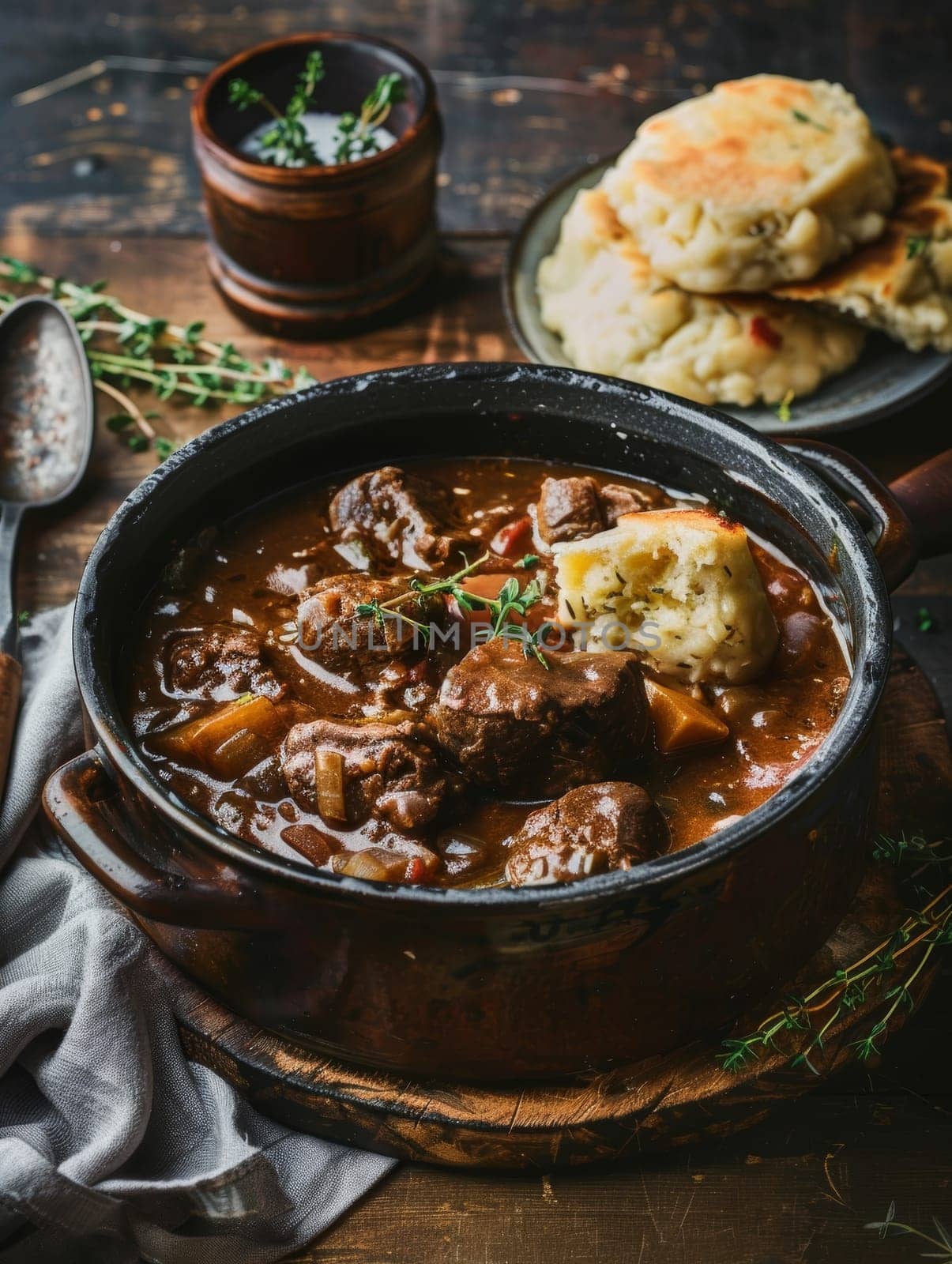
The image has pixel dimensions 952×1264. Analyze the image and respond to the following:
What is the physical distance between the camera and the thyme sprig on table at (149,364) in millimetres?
4715

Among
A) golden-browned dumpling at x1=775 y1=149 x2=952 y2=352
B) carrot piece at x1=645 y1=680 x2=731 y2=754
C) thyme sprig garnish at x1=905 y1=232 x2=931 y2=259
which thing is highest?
A: thyme sprig garnish at x1=905 y1=232 x2=931 y2=259

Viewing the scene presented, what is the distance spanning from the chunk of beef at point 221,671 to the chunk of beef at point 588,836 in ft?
2.28

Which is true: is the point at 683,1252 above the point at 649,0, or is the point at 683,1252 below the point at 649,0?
below

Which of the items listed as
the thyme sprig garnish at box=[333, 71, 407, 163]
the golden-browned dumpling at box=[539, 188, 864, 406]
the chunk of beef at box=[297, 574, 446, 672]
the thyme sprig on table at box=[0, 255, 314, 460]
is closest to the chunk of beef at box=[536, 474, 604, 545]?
the chunk of beef at box=[297, 574, 446, 672]

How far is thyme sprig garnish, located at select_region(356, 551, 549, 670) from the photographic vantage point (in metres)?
3.07

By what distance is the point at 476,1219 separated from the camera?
2902 mm

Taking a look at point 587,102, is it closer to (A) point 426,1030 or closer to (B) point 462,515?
(B) point 462,515

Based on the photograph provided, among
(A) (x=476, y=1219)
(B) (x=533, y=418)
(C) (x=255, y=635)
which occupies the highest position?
(B) (x=533, y=418)

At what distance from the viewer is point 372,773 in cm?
293

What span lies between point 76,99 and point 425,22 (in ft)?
5.04

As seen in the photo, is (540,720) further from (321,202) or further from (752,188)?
(321,202)

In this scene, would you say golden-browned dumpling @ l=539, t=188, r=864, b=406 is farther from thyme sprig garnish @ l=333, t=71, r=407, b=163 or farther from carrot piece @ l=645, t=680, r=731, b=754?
carrot piece @ l=645, t=680, r=731, b=754

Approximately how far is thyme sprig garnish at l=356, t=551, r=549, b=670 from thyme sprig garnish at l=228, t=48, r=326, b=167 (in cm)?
201

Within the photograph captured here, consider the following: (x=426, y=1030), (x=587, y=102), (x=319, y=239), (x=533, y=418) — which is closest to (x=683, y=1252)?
(x=426, y=1030)
